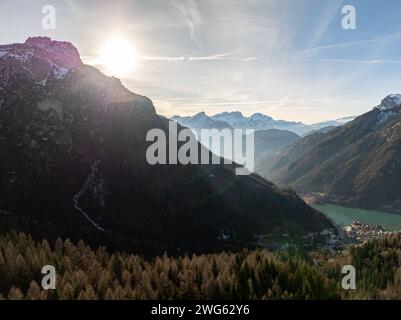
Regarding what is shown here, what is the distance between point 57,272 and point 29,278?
28.6ft

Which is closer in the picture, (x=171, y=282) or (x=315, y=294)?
(x=315, y=294)

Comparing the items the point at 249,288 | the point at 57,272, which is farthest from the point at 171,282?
the point at 57,272

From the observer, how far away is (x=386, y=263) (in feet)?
585

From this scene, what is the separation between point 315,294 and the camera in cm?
11062

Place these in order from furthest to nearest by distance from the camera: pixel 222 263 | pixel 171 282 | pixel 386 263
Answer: pixel 386 263 → pixel 222 263 → pixel 171 282
